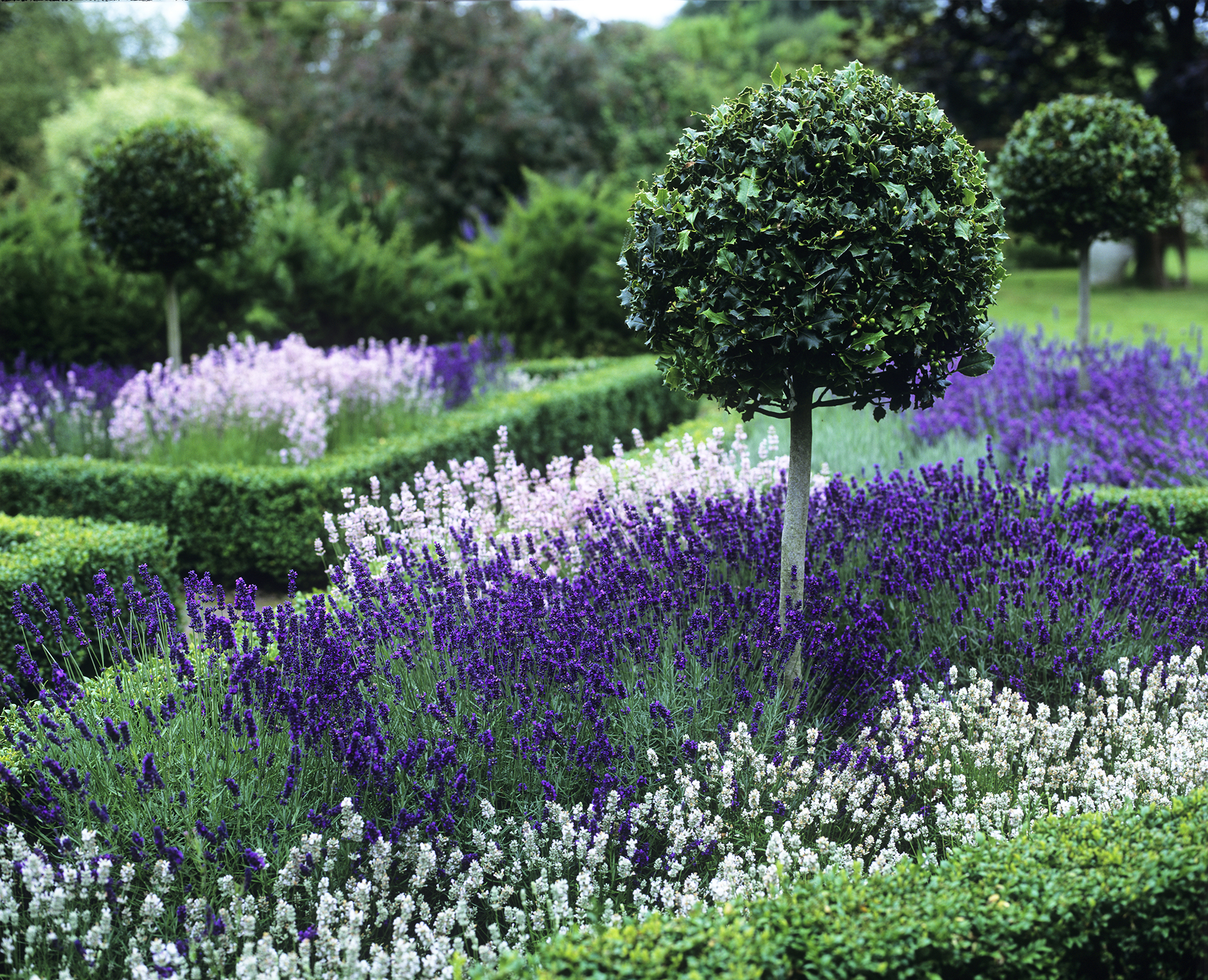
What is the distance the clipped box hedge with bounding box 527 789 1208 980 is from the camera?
2.15 metres

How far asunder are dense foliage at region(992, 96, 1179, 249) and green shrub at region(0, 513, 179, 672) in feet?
24.7

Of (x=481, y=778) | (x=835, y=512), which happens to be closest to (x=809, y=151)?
(x=835, y=512)

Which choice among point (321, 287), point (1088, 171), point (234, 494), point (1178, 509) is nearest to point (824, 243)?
point (1178, 509)

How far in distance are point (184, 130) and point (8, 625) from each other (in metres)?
5.50

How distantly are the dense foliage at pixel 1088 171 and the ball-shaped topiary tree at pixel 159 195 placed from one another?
7.07 meters

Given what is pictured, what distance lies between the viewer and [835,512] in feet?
15.2

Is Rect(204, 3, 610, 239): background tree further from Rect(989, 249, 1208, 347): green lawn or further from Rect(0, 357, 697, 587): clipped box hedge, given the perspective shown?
Rect(0, 357, 697, 587): clipped box hedge

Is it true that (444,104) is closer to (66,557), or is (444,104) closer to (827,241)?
(66,557)

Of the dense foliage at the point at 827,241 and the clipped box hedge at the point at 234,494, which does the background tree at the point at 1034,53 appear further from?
the dense foliage at the point at 827,241

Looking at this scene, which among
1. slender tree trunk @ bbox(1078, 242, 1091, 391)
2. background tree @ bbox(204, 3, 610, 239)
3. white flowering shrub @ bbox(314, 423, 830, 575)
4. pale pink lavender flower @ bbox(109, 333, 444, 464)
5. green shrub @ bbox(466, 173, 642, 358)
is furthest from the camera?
background tree @ bbox(204, 3, 610, 239)

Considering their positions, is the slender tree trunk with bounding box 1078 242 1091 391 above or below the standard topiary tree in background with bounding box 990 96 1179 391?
below

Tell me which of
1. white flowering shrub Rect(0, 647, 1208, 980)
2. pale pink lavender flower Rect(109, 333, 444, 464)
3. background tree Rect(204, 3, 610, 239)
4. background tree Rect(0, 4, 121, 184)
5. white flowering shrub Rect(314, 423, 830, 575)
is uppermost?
background tree Rect(0, 4, 121, 184)

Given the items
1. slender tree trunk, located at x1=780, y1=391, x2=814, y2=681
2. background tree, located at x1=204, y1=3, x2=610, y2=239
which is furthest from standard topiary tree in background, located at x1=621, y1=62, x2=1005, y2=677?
background tree, located at x1=204, y1=3, x2=610, y2=239

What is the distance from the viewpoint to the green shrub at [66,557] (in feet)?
15.0
